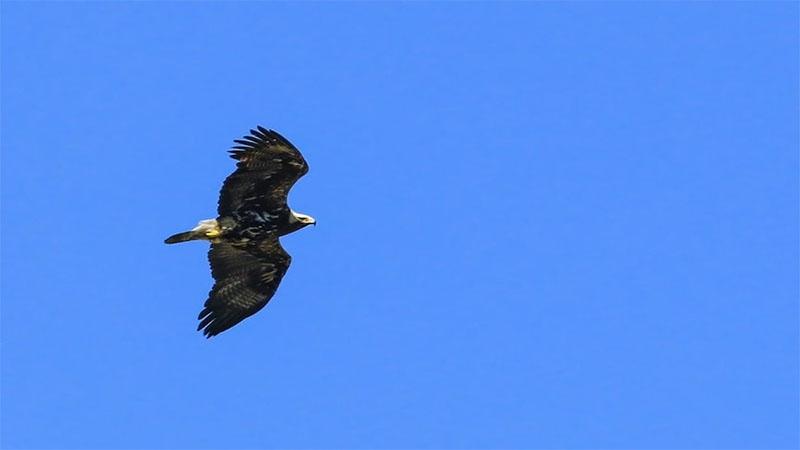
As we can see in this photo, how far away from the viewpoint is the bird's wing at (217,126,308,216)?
30.0 m

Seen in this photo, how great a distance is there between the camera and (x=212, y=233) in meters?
31.0

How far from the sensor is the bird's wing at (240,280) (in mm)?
31906

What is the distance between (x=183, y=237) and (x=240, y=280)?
1.79 metres

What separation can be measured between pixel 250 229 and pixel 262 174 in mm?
1248

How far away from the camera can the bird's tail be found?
30.9 metres

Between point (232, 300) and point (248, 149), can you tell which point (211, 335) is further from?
Result: point (248, 149)

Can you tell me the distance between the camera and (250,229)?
31125 mm

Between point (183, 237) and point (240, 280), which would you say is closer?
point (183, 237)

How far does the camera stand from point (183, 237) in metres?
31.0

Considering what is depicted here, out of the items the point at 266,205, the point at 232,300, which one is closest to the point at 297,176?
the point at 266,205

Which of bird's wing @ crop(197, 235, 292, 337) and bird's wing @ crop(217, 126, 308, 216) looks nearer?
bird's wing @ crop(217, 126, 308, 216)

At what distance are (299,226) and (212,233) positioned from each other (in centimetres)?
168

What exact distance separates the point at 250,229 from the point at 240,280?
4.99ft

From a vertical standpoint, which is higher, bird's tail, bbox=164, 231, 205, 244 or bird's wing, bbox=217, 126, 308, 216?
bird's wing, bbox=217, 126, 308, 216
